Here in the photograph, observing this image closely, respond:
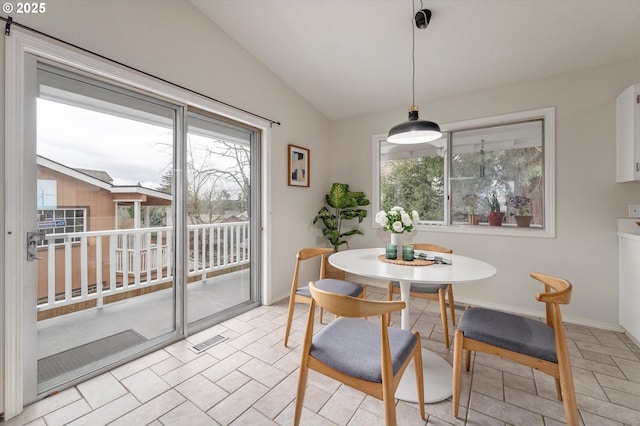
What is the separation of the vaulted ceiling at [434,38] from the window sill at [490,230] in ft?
5.29

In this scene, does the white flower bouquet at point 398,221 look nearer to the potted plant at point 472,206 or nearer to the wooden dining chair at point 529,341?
the wooden dining chair at point 529,341

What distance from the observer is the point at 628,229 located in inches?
95.9

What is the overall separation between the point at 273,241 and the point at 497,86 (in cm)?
314

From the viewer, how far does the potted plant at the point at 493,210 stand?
10.2 feet

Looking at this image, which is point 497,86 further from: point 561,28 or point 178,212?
point 178,212

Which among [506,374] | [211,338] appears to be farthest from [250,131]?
[506,374]

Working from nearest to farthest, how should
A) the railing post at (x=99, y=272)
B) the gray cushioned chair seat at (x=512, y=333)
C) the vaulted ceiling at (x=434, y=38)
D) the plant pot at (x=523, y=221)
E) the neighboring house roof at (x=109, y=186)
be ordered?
the gray cushioned chair seat at (x=512, y=333), the neighboring house roof at (x=109, y=186), the railing post at (x=99, y=272), the vaulted ceiling at (x=434, y=38), the plant pot at (x=523, y=221)

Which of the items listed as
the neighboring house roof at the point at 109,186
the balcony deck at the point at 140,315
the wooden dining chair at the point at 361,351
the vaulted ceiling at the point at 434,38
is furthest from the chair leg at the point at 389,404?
the vaulted ceiling at the point at 434,38

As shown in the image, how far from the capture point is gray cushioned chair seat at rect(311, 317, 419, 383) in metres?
1.23

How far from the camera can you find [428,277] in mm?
1564

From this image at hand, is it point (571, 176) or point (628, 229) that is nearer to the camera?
point (628, 229)

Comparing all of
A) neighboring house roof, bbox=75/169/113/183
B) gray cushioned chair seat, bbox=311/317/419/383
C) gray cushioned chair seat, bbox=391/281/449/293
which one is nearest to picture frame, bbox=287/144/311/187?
neighboring house roof, bbox=75/169/113/183

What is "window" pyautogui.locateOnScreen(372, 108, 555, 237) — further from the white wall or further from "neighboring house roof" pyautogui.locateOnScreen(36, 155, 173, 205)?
"neighboring house roof" pyautogui.locateOnScreen(36, 155, 173, 205)

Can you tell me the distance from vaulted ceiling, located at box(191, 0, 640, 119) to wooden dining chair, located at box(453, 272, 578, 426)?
2.10 metres
